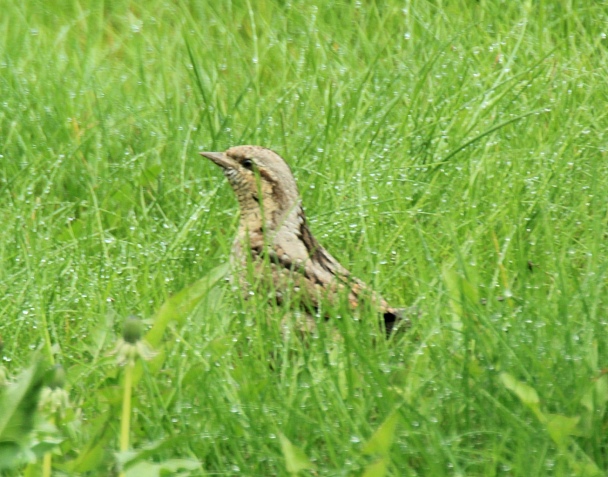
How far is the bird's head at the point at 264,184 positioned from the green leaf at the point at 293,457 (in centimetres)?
158

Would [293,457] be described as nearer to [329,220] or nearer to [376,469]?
[376,469]

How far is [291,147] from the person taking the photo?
18.2 ft

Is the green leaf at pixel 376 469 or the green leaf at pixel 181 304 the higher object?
the green leaf at pixel 181 304

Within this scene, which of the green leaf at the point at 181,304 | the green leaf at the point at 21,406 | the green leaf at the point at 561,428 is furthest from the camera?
the green leaf at the point at 181,304

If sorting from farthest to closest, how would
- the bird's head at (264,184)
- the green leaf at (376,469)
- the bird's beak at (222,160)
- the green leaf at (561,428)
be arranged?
the bird's beak at (222,160), the bird's head at (264,184), the green leaf at (561,428), the green leaf at (376,469)

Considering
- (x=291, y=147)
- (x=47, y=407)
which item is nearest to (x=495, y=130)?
(x=291, y=147)

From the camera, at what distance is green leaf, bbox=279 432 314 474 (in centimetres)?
318

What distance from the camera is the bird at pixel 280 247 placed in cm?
413

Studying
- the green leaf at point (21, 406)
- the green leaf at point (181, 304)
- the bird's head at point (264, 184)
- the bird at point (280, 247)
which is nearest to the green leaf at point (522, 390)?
the bird at point (280, 247)

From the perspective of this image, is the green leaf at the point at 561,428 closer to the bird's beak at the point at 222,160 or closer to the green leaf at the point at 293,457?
the green leaf at the point at 293,457

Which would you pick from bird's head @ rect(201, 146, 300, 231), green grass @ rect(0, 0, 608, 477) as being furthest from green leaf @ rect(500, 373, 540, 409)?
bird's head @ rect(201, 146, 300, 231)

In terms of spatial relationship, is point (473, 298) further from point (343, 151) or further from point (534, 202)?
point (343, 151)

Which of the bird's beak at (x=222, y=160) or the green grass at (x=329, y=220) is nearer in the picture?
the green grass at (x=329, y=220)

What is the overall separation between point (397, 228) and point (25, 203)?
169 centimetres
